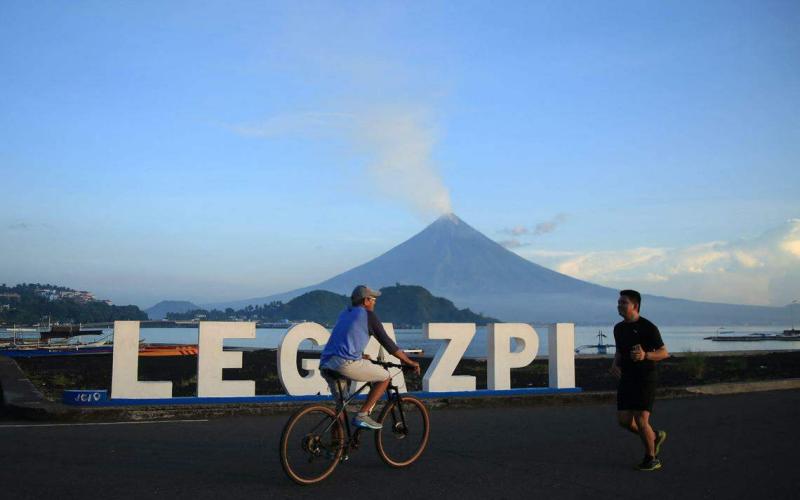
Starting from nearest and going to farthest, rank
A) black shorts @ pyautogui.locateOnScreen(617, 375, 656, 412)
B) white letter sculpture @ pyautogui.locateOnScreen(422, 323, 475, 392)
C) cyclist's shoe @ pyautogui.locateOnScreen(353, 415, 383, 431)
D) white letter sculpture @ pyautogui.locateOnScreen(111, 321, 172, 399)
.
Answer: cyclist's shoe @ pyautogui.locateOnScreen(353, 415, 383, 431)
black shorts @ pyautogui.locateOnScreen(617, 375, 656, 412)
white letter sculpture @ pyautogui.locateOnScreen(111, 321, 172, 399)
white letter sculpture @ pyautogui.locateOnScreen(422, 323, 475, 392)

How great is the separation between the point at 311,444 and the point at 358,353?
100 centimetres

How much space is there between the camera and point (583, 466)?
8.48m

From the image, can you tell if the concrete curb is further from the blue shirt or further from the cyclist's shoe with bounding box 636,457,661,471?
the cyclist's shoe with bounding box 636,457,661,471

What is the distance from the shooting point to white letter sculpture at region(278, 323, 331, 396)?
13328mm

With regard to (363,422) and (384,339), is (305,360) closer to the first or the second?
(363,422)

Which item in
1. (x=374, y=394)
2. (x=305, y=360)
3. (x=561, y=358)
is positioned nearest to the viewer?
(x=374, y=394)

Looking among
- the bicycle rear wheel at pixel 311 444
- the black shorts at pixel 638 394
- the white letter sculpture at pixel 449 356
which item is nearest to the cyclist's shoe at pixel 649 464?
the black shorts at pixel 638 394

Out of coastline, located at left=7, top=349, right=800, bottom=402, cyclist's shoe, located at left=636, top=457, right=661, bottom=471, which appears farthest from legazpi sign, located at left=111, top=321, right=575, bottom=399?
cyclist's shoe, located at left=636, top=457, right=661, bottom=471

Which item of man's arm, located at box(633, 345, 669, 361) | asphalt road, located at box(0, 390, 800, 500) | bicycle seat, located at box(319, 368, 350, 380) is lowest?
asphalt road, located at box(0, 390, 800, 500)

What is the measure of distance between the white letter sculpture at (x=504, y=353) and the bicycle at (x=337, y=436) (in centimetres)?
655

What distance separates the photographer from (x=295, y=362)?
13.3 metres

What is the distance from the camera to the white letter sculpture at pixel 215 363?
13.0 metres

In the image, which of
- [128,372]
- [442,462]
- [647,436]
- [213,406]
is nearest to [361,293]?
[442,462]

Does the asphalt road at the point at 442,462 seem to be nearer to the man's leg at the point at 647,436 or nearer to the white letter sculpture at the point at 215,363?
the man's leg at the point at 647,436
